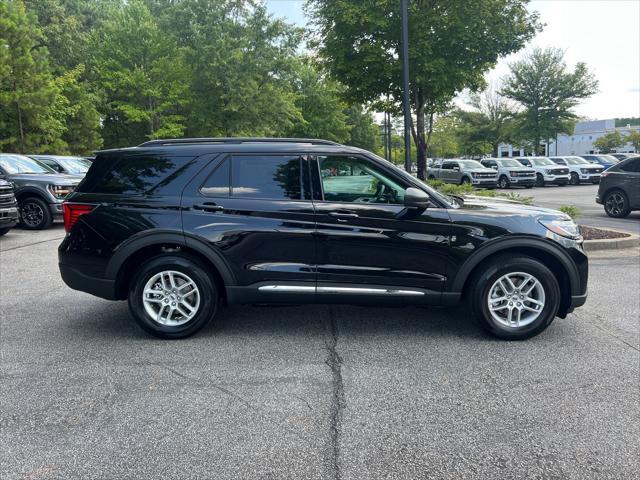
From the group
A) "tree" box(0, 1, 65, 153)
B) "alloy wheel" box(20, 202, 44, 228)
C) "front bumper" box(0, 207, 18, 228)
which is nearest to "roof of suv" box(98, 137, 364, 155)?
"front bumper" box(0, 207, 18, 228)

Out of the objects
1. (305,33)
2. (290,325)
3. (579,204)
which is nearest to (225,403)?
(290,325)

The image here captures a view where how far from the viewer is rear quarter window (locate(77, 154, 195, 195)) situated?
14.9ft

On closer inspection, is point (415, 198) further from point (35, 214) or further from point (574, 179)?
point (574, 179)

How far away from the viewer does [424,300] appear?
14.5ft

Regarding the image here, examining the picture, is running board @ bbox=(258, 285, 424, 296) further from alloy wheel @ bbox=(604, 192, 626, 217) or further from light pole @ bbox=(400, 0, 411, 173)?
alloy wheel @ bbox=(604, 192, 626, 217)

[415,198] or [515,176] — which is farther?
[515,176]

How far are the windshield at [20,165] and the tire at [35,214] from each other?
3.25 feet

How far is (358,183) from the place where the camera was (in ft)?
14.7

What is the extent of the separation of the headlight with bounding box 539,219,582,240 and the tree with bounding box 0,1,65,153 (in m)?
23.3

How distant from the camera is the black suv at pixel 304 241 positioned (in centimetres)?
437

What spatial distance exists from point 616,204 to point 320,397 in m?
12.7

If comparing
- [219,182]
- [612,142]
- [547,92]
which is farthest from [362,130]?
[219,182]

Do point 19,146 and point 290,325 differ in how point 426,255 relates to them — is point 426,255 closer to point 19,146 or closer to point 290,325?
point 290,325

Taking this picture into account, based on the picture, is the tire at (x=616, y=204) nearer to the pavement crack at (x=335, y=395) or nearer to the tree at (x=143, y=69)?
the pavement crack at (x=335, y=395)
